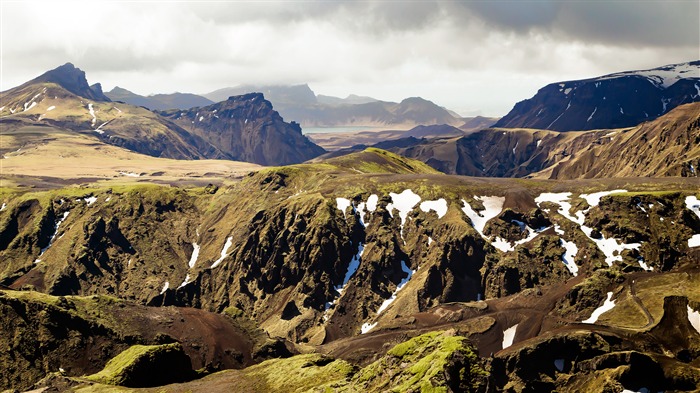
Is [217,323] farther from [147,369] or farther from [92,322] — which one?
[147,369]

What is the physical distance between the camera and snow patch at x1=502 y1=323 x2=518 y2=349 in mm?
161262

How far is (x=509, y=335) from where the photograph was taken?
16538 cm

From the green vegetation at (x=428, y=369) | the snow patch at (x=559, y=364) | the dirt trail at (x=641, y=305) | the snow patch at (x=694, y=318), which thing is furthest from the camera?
the dirt trail at (x=641, y=305)

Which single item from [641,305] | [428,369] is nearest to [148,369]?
[428,369]

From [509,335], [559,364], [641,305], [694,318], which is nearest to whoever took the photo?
[559,364]

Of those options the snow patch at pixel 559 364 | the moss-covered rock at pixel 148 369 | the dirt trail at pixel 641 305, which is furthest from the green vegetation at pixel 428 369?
the dirt trail at pixel 641 305

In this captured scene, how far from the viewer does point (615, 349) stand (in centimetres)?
13300

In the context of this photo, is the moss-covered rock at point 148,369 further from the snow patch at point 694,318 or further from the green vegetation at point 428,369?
the snow patch at point 694,318

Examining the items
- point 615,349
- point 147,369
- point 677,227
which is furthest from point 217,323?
point 677,227

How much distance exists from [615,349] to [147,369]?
4534 inches

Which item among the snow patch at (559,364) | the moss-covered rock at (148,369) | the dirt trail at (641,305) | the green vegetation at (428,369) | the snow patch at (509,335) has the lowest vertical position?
the snow patch at (509,335)

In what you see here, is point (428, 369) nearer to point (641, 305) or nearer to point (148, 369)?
point (148, 369)

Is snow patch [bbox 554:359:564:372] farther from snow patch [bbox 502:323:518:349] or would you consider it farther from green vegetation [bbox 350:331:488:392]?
green vegetation [bbox 350:331:488:392]

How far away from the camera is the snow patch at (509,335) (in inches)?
6349
